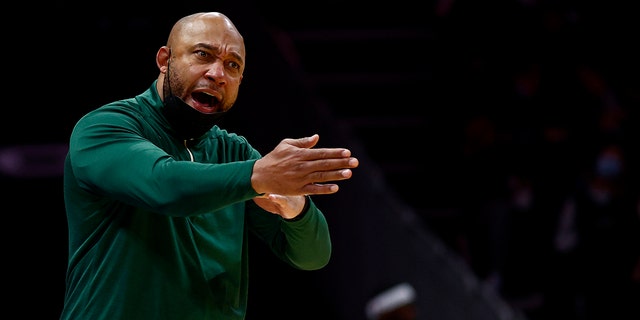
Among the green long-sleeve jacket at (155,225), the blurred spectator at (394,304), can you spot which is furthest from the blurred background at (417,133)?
the green long-sleeve jacket at (155,225)

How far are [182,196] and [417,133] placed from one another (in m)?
4.38

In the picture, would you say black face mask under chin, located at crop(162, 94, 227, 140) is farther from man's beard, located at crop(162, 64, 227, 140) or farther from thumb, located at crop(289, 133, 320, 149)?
thumb, located at crop(289, 133, 320, 149)

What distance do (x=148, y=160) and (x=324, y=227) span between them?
1.84 feet

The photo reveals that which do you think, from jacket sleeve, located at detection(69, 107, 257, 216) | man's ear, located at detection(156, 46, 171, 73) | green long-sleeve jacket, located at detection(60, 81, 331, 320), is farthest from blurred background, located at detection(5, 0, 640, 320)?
jacket sleeve, located at detection(69, 107, 257, 216)

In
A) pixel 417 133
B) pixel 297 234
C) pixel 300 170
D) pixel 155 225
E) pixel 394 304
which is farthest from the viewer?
pixel 417 133

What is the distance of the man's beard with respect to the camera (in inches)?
84.4

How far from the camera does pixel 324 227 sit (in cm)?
225

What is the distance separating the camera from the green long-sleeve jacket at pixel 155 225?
183 cm

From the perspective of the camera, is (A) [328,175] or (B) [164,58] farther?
(B) [164,58]

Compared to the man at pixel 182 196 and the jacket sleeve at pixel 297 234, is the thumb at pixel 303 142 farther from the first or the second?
the jacket sleeve at pixel 297 234

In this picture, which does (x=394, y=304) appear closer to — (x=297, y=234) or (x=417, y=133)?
(x=417, y=133)

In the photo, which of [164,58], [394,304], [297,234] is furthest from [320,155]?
[394,304]

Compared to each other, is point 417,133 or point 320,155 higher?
point 320,155

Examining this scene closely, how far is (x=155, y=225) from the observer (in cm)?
206
